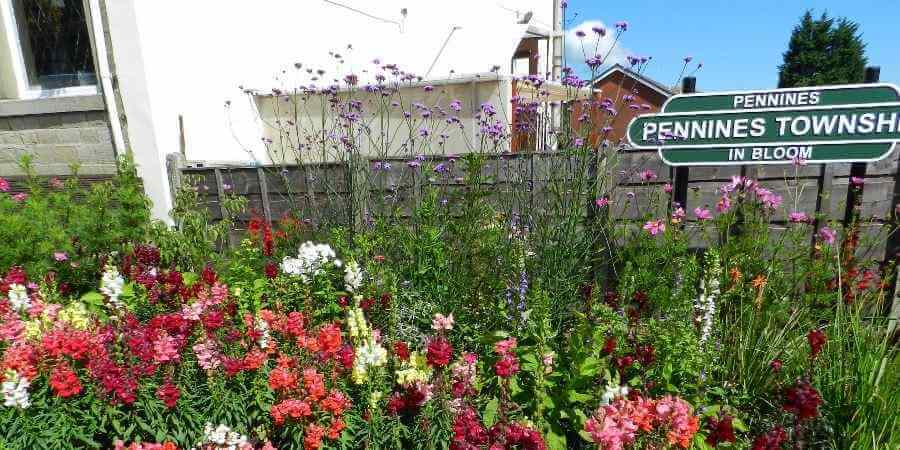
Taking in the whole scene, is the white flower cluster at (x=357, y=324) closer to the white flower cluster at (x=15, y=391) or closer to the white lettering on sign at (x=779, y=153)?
the white flower cluster at (x=15, y=391)

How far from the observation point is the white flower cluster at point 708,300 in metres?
2.62

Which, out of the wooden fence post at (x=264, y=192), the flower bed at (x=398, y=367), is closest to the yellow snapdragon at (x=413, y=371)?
the flower bed at (x=398, y=367)

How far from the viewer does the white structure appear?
4945mm

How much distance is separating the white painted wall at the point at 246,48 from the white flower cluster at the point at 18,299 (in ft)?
9.60

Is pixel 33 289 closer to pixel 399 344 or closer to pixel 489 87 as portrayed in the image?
pixel 399 344

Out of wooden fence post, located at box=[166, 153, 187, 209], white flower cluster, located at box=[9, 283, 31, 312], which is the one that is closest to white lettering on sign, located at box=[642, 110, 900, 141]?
white flower cluster, located at box=[9, 283, 31, 312]

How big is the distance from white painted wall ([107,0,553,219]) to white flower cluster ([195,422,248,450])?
13.6ft

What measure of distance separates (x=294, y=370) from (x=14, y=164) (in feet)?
18.7

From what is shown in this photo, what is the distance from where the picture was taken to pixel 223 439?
1771mm

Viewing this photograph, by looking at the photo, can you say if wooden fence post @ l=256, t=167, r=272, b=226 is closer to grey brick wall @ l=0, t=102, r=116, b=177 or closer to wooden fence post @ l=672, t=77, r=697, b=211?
grey brick wall @ l=0, t=102, r=116, b=177

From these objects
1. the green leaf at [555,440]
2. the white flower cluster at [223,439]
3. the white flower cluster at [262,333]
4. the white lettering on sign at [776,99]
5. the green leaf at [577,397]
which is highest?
the white lettering on sign at [776,99]

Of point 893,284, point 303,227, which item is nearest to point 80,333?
point 303,227

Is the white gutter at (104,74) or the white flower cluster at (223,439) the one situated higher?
the white gutter at (104,74)

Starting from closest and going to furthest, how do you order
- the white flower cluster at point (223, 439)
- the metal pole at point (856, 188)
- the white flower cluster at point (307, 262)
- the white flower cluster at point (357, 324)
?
the white flower cluster at point (223, 439), the white flower cluster at point (357, 324), the white flower cluster at point (307, 262), the metal pole at point (856, 188)
